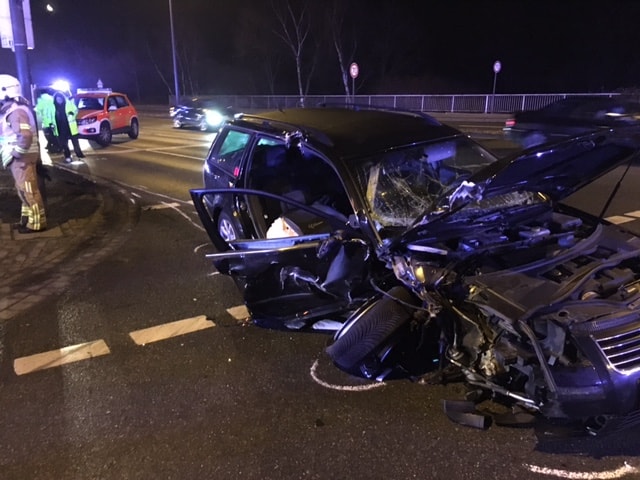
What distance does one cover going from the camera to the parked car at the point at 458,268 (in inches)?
103

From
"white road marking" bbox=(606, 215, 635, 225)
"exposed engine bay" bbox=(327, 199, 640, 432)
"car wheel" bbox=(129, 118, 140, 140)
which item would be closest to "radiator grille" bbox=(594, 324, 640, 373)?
"exposed engine bay" bbox=(327, 199, 640, 432)

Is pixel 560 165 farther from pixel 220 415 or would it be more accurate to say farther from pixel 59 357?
pixel 59 357

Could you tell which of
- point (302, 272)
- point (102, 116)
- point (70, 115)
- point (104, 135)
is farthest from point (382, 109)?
point (104, 135)

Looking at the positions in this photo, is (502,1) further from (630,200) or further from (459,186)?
(459,186)

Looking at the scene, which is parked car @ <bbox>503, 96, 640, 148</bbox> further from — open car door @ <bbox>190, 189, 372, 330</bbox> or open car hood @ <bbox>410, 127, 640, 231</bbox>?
open car door @ <bbox>190, 189, 372, 330</bbox>

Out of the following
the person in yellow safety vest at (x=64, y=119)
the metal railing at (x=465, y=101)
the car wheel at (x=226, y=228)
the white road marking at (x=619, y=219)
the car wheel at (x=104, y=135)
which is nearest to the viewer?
the car wheel at (x=226, y=228)

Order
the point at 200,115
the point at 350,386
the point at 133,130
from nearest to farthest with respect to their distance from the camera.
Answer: the point at 350,386
the point at 133,130
the point at 200,115

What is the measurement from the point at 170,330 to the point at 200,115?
20.0m

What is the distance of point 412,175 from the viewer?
4293 mm

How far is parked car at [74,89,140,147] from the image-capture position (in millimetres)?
17672

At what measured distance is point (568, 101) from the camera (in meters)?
12.9

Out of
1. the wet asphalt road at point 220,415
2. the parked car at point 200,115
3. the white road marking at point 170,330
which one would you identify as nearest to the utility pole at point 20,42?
the wet asphalt road at point 220,415

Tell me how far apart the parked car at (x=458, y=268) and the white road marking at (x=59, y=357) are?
118 centimetres

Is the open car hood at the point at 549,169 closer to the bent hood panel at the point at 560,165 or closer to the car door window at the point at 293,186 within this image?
the bent hood panel at the point at 560,165
